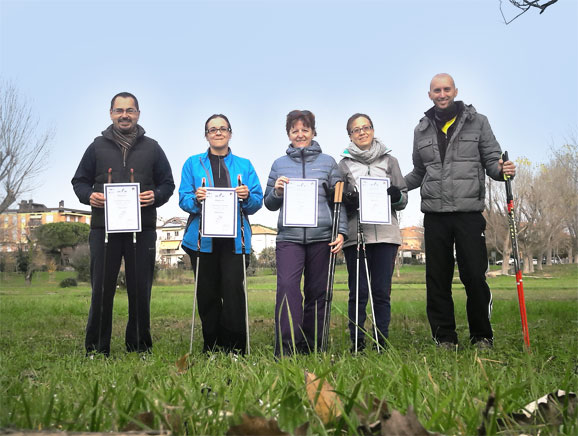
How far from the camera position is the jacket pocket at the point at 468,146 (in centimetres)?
562

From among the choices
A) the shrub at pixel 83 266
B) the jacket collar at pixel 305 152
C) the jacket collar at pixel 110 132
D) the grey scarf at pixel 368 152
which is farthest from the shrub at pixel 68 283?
the grey scarf at pixel 368 152

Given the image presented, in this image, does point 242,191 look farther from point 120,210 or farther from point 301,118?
point 120,210

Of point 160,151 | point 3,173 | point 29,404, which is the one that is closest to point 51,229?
point 3,173

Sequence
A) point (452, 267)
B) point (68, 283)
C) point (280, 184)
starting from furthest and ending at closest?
point (68, 283) → point (452, 267) → point (280, 184)

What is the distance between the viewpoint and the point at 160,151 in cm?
588

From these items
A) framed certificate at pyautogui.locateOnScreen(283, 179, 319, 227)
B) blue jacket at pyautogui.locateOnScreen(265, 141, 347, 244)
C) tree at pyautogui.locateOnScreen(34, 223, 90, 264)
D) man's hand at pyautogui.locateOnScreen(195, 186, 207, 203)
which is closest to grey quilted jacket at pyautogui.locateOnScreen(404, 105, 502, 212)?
blue jacket at pyautogui.locateOnScreen(265, 141, 347, 244)

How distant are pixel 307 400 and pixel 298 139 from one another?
3.94 metres

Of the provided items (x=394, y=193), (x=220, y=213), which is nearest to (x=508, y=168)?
(x=394, y=193)

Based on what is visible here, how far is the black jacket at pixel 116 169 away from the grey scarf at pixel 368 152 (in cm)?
184

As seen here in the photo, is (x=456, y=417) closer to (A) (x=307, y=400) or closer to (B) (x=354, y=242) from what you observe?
(A) (x=307, y=400)

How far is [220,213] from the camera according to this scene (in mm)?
5387

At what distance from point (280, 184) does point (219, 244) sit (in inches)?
33.3

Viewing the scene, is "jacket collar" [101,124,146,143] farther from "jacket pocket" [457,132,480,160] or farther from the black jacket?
"jacket pocket" [457,132,480,160]

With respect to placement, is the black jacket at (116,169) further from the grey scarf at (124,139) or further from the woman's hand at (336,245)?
the woman's hand at (336,245)
